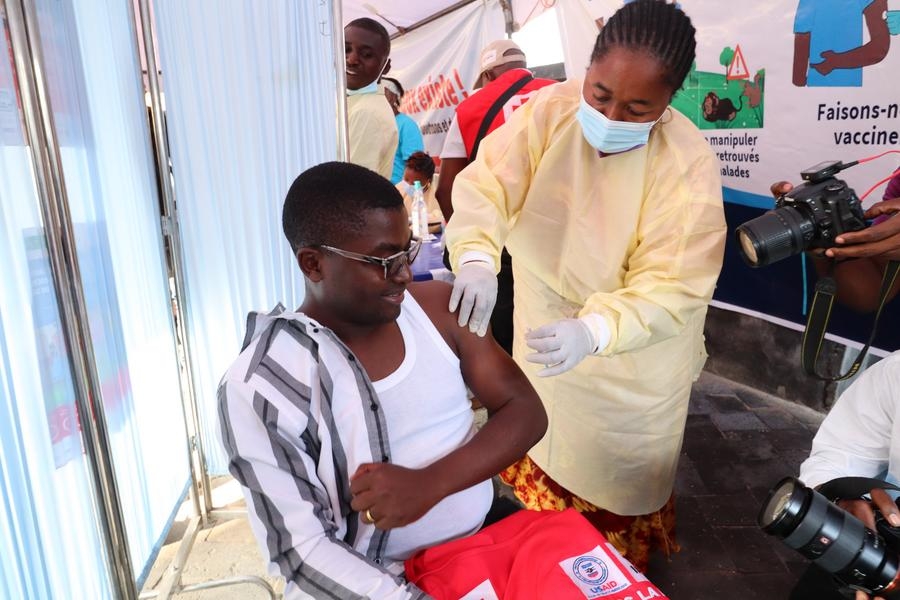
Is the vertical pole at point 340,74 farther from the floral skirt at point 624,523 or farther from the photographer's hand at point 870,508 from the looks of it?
the photographer's hand at point 870,508

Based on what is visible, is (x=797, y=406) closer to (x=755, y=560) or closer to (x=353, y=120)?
(x=755, y=560)

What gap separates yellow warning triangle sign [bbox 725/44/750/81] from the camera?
2.72m

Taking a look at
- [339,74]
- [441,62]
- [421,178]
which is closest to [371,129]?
[421,178]

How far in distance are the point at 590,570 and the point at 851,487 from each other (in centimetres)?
59

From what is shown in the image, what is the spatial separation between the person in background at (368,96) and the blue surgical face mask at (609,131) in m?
1.50

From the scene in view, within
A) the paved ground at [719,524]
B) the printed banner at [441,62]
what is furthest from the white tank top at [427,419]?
the printed banner at [441,62]

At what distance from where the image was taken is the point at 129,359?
1636 millimetres

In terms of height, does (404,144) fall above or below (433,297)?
above

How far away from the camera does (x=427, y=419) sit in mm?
1109

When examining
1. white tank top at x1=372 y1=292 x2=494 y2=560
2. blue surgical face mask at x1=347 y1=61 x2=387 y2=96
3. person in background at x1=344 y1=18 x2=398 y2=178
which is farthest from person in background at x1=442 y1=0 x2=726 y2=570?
blue surgical face mask at x1=347 y1=61 x2=387 y2=96

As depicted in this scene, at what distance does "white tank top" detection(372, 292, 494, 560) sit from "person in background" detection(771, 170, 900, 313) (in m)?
0.88

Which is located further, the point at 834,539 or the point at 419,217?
the point at 419,217

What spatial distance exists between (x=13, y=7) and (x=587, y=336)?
1.23m

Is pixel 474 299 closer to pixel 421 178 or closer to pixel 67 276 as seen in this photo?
pixel 67 276
